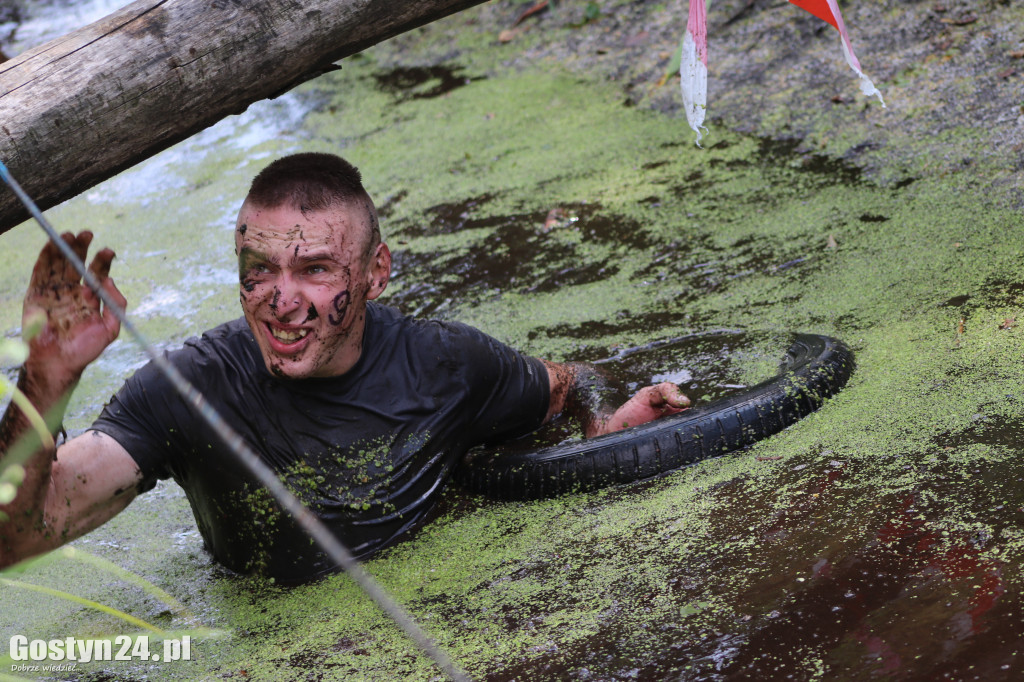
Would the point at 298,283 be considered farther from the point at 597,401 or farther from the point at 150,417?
the point at 597,401

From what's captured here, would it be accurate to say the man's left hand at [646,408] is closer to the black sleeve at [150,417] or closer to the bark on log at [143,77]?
the black sleeve at [150,417]

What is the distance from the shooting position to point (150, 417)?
2.43 m

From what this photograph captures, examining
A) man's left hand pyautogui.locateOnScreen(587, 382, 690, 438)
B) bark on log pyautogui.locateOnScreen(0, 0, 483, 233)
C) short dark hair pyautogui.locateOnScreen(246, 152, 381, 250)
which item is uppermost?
bark on log pyautogui.locateOnScreen(0, 0, 483, 233)

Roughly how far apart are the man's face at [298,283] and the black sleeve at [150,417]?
0.23m

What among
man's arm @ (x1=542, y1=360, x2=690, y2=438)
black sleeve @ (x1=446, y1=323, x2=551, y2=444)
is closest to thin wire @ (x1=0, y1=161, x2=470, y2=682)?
black sleeve @ (x1=446, y1=323, x2=551, y2=444)

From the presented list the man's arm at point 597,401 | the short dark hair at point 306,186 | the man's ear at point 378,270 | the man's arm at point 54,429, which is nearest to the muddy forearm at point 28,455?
the man's arm at point 54,429

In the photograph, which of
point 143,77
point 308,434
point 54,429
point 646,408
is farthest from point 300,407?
point 646,408

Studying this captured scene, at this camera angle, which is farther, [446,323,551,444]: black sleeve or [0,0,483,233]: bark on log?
[446,323,551,444]: black sleeve

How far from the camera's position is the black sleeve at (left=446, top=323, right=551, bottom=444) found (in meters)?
2.67

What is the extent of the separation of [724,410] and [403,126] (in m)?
3.58

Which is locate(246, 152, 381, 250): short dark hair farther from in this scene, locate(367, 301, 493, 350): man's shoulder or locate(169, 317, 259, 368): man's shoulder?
locate(169, 317, 259, 368): man's shoulder

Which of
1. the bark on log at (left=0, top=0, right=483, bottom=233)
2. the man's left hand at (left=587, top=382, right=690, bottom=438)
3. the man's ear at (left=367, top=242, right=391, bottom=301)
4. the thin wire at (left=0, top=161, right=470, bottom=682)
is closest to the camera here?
the thin wire at (left=0, top=161, right=470, bottom=682)

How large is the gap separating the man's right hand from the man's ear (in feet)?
2.32

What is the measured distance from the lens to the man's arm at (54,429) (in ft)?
6.25
